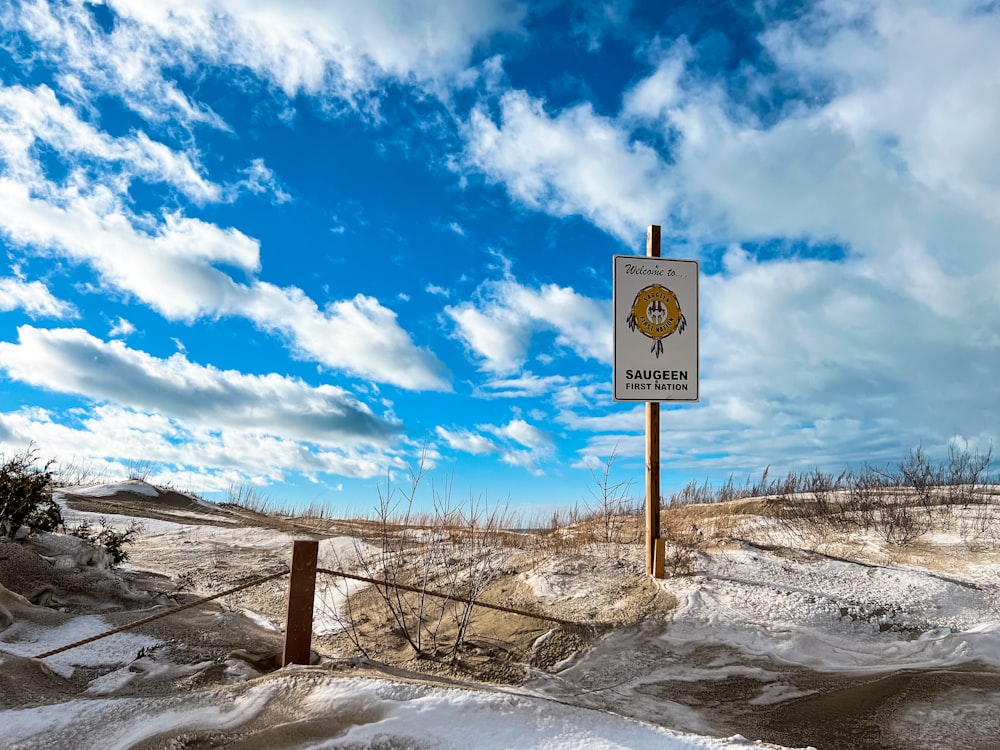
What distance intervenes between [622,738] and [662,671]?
1.87 meters

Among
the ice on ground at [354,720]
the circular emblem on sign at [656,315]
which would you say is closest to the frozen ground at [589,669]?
the ice on ground at [354,720]

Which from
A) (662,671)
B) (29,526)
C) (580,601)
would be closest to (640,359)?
(580,601)

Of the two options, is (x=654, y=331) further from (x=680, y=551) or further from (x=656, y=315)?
(x=680, y=551)

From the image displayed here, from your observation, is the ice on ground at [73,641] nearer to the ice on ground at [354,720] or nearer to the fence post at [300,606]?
the ice on ground at [354,720]

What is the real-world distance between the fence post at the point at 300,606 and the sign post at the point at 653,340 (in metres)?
3.10

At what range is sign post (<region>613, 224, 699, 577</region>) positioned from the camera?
6.30m

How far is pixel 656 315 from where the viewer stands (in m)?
6.40

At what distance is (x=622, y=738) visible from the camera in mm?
2934

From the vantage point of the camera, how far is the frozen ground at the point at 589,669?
3102mm

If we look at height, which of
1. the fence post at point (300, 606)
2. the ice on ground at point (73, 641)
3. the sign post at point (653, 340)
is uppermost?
the sign post at point (653, 340)

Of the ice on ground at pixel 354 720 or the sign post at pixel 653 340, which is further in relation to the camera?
the sign post at pixel 653 340

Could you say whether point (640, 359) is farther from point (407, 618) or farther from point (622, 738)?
point (622, 738)

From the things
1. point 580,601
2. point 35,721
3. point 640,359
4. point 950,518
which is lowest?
point 35,721

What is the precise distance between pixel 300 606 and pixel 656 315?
12.9 feet
